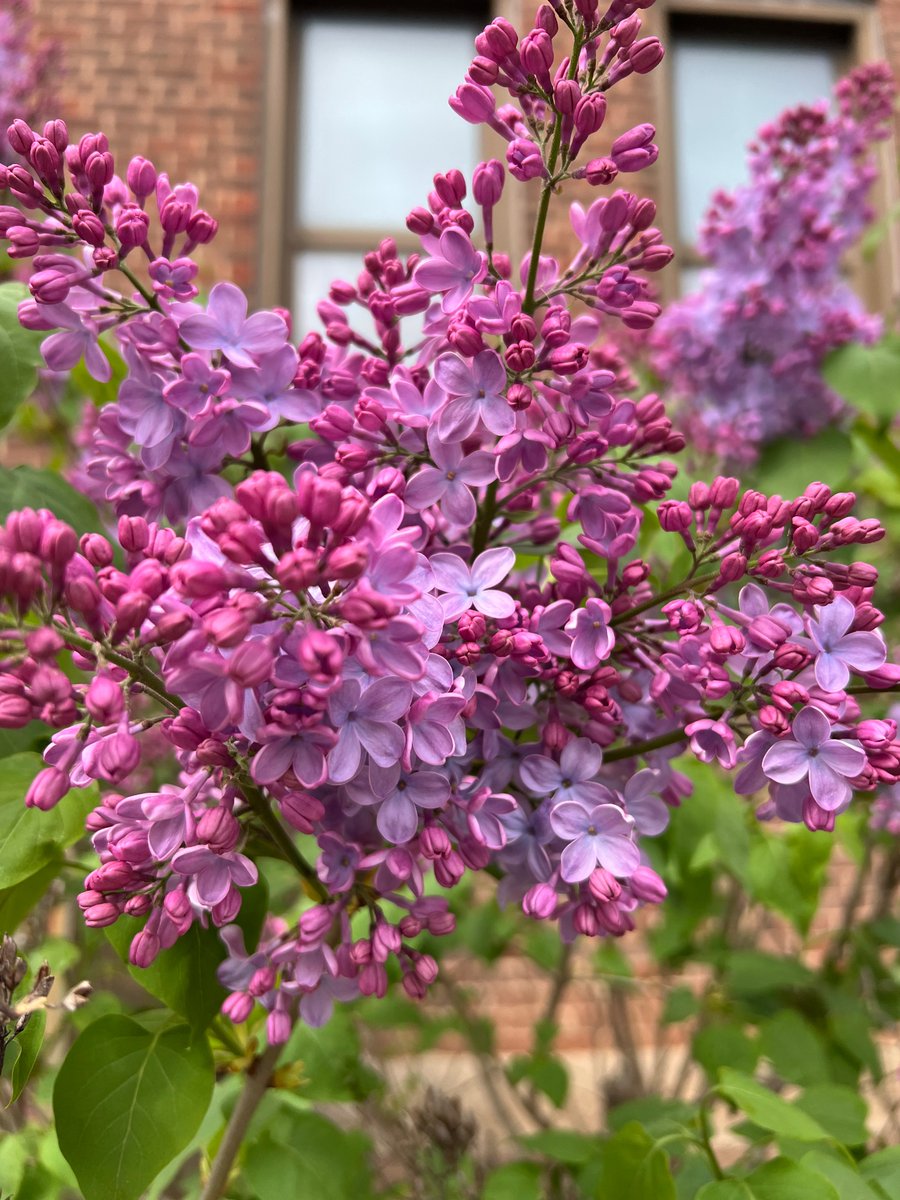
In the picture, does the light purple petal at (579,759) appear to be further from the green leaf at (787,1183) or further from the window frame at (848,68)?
the window frame at (848,68)

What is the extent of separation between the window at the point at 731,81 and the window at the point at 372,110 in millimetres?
596

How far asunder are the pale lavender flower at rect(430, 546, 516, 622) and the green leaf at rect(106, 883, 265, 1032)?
0.76 feet

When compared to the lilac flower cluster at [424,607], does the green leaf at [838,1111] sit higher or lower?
lower

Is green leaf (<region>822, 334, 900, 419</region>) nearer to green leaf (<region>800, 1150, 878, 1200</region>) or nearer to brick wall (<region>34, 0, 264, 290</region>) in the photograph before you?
green leaf (<region>800, 1150, 878, 1200</region>)

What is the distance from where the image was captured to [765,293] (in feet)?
3.59

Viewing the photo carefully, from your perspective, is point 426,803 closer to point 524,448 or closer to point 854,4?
point 524,448

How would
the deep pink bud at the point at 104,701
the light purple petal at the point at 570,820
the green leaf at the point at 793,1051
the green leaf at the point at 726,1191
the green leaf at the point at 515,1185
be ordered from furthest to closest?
the green leaf at the point at 793,1051
the green leaf at the point at 515,1185
the green leaf at the point at 726,1191
the light purple petal at the point at 570,820
the deep pink bud at the point at 104,701

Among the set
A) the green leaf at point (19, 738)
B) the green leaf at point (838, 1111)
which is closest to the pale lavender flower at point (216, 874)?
the green leaf at point (19, 738)

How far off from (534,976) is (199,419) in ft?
6.95

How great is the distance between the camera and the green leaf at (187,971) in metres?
0.51

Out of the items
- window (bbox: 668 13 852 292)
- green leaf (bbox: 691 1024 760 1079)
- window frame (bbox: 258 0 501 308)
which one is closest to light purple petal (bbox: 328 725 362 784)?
green leaf (bbox: 691 1024 760 1079)

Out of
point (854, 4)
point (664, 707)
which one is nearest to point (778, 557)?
point (664, 707)

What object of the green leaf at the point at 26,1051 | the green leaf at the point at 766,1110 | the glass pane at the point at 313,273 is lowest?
the green leaf at the point at 766,1110

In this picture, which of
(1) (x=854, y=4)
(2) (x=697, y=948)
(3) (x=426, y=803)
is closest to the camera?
(3) (x=426, y=803)
